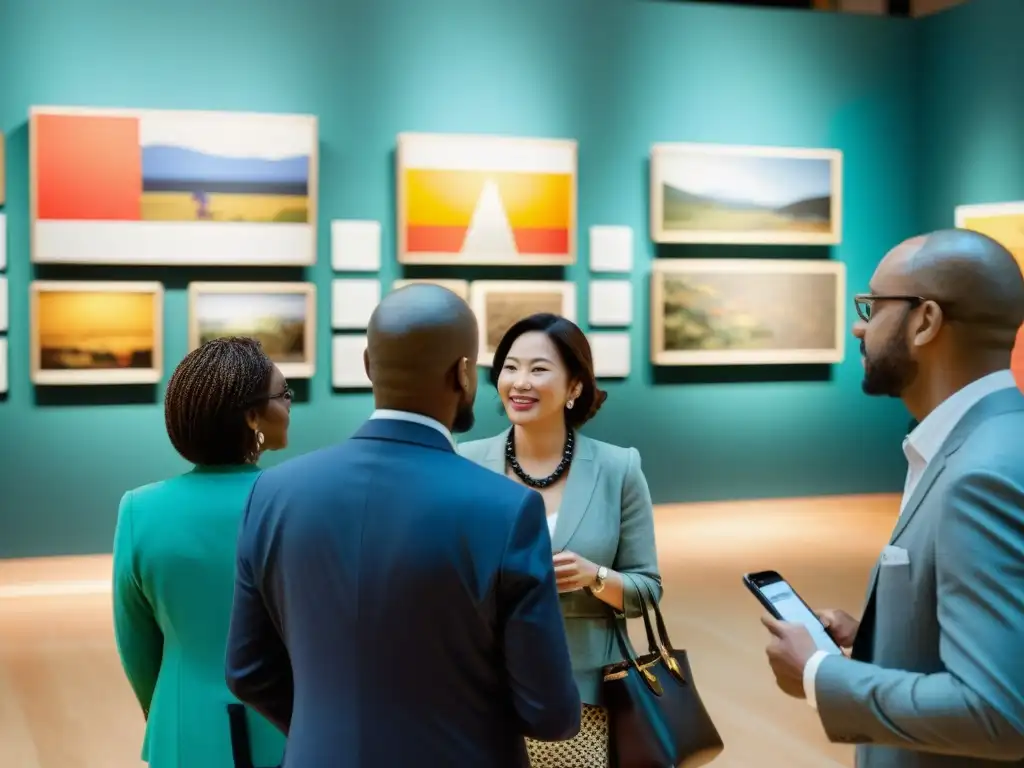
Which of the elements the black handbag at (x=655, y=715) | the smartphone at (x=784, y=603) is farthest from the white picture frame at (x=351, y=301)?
the smartphone at (x=784, y=603)

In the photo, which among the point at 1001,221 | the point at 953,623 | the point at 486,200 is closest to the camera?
the point at 953,623

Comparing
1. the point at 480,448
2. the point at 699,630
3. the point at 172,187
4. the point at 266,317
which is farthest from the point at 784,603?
the point at 172,187

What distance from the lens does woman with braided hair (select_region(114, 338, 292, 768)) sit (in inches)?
118

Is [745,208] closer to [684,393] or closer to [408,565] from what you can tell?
[684,393]

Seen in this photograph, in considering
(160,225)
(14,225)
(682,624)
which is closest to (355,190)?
(160,225)

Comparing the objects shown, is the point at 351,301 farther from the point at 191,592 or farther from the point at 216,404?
the point at 191,592

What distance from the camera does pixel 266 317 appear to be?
10180 millimetres

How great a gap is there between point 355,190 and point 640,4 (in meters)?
3.34

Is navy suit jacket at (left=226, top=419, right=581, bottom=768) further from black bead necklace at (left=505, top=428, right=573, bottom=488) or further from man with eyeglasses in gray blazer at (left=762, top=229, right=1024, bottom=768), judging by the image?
black bead necklace at (left=505, top=428, right=573, bottom=488)

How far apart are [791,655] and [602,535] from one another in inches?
58.8

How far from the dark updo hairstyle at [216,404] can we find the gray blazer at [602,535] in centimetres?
114

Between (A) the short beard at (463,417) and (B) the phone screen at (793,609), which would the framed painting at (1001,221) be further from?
(A) the short beard at (463,417)

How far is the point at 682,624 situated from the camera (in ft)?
26.1

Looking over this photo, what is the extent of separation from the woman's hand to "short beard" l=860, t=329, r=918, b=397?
136 centimetres
